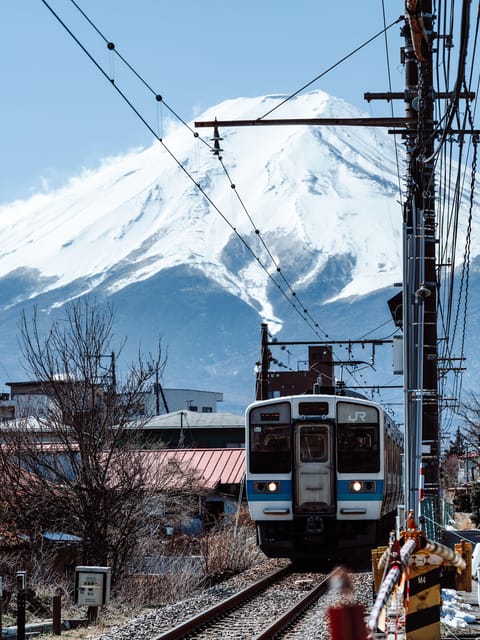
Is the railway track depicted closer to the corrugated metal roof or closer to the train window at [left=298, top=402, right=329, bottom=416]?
the train window at [left=298, top=402, right=329, bottom=416]

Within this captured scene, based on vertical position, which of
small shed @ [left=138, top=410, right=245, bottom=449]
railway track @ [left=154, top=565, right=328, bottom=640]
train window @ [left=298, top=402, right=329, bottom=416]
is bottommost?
railway track @ [left=154, top=565, right=328, bottom=640]

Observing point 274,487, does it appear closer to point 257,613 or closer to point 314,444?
point 314,444

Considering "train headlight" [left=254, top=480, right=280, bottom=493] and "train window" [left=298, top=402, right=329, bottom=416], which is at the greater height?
"train window" [left=298, top=402, right=329, bottom=416]

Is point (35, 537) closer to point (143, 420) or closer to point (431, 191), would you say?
point (143, 420)

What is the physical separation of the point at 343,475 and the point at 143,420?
5.99 meters

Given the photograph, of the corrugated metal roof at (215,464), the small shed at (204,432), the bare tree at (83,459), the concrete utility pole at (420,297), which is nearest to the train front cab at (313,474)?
the bare tree at (83,459)

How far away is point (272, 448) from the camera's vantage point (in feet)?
64.7

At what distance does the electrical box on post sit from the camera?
13.4 meters

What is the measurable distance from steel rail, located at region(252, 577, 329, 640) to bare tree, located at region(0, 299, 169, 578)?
212 inches

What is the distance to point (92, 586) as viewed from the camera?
13461 millimetres

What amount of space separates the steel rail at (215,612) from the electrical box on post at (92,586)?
1.12 m

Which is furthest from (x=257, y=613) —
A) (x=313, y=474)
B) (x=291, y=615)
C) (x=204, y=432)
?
(x=204, y=432)

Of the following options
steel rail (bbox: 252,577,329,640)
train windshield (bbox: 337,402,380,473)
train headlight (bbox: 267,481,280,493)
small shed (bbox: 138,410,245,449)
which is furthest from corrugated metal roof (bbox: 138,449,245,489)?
steel rail (bbox: 252,577,329,640)

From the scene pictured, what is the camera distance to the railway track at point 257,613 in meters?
12.1
